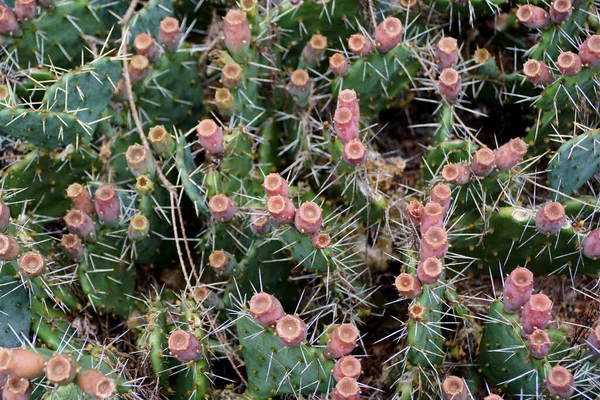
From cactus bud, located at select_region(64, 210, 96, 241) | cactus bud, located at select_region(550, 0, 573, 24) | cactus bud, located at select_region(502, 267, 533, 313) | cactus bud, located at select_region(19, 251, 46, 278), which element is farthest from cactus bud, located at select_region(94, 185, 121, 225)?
cactus bud, located at select_region(550, 0, 573, 24)

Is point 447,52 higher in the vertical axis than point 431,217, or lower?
higher

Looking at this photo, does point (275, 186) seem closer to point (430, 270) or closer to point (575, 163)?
point (430, 270)

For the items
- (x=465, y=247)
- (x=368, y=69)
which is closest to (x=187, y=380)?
(x=465, y=247)

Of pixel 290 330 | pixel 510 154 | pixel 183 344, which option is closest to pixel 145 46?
pixel 183 344

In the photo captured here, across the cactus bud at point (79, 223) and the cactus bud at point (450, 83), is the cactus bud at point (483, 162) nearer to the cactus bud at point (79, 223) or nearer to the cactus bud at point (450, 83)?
the cactus bud at point (450, 83)

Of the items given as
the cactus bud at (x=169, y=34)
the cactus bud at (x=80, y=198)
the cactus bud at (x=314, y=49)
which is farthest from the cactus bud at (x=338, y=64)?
the cactus bud at (x=80, y=198)

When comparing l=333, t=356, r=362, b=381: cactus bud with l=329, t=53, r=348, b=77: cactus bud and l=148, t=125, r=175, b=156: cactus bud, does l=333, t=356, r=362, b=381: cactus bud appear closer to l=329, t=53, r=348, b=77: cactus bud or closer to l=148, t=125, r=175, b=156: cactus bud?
l=148, t=125, r=175, b=156: cactus bud
